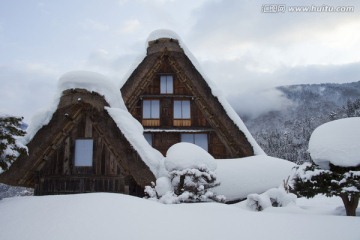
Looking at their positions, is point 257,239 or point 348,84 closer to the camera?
point 257,239

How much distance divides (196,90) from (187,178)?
6501mm

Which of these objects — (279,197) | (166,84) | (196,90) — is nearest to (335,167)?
(279,197)

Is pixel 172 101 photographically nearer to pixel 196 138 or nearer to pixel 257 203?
pixel 196 138

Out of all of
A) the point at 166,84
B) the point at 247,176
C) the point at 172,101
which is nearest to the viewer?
the point at 247,176

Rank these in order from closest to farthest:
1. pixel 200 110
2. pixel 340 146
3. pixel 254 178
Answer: pixel 340 146 < pixel 254 178 < pixel 200 110

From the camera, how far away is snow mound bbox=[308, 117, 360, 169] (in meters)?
6.66

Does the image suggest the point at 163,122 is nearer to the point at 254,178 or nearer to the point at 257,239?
the point at 254,178

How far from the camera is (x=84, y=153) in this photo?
36.3 ft

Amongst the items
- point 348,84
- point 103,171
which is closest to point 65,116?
point 103,171

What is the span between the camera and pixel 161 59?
50.8ft

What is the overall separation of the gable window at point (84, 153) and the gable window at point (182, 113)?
5.27m

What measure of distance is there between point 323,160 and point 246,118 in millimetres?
145107

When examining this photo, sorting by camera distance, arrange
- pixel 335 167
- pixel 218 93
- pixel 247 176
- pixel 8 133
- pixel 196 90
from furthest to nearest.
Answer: pixel 196 90
pixel 218 93
pixel 247 176
pixel 8 133
pixel 335 167

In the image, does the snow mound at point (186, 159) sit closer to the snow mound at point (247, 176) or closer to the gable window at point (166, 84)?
the snow mound at point (247, 176)
